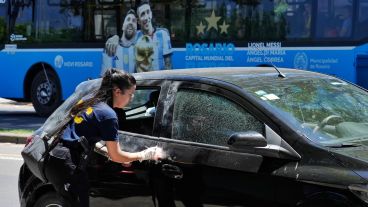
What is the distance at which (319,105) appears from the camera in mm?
4383

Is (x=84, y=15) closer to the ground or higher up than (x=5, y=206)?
higher up

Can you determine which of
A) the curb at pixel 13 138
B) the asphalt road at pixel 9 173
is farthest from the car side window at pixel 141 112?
the curb at pixel 13 138

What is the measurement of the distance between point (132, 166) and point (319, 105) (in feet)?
4.34

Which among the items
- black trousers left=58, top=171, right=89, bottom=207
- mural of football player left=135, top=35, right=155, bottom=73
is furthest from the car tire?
mural of football player left=135, top=35, right=155, bottom=73

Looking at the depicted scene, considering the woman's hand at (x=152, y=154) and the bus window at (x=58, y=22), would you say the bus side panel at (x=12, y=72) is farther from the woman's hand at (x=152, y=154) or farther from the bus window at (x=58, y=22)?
the woman's hand at (x=152, y=154)

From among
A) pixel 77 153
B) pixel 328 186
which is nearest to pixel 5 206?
pixel 77 153

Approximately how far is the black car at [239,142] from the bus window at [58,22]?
35.6ft

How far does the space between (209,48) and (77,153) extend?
9.24m

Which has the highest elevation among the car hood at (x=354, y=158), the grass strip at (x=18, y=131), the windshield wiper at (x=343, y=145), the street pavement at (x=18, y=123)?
the windshield wiper at (x=343, y=145)

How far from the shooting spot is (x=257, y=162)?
382 centimetres

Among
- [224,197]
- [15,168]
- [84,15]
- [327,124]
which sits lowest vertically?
[15,168]

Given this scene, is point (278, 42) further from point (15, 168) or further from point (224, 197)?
point (224, 197)

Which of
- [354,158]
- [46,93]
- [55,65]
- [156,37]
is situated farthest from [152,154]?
[46,93]

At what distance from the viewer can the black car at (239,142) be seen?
3.67 m
